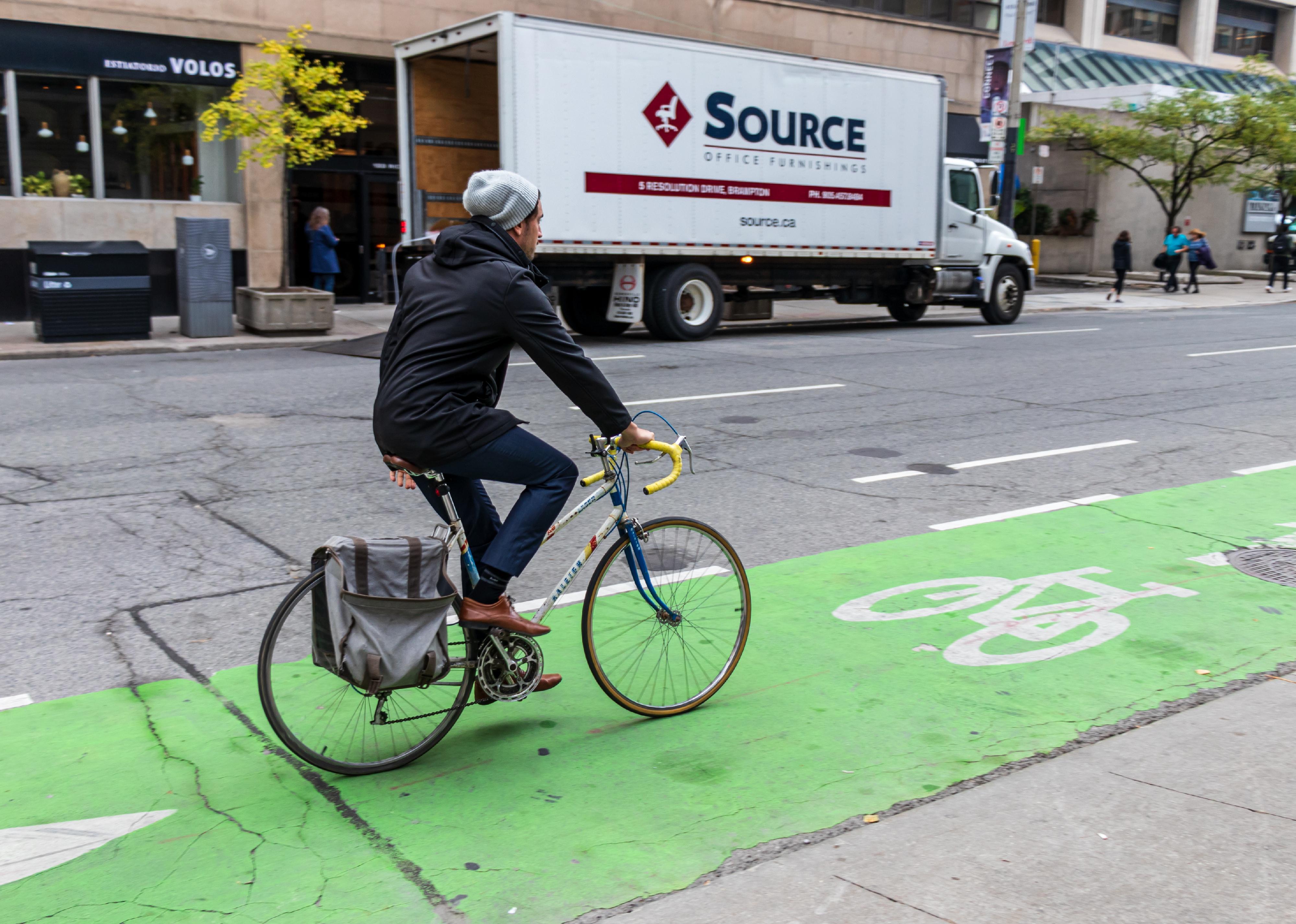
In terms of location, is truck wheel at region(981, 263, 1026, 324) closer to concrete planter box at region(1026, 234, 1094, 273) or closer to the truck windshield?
the truck windshield

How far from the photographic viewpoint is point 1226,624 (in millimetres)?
5289

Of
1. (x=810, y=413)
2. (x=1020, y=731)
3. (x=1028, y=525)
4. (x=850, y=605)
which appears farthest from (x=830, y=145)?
(x=1020, y=731)

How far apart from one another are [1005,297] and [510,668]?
1909cm

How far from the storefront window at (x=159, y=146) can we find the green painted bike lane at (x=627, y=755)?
17.2 m

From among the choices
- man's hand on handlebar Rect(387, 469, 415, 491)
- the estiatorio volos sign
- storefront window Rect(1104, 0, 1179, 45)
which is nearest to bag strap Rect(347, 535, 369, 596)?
man's hand on handlebar Rect(387, 469, 415, 491)

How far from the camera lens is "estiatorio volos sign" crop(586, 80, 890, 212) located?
16312 millimetres

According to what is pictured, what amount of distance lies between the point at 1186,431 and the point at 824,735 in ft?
24.1

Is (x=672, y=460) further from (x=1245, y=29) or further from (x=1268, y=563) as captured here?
(x=1245, y=29)

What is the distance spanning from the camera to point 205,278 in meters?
16.6

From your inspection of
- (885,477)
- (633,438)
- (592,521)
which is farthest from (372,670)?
(885,477)

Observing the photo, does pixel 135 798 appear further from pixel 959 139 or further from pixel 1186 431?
pixel 959 139

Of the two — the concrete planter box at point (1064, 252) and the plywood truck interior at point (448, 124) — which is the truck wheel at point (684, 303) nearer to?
the plywood truck interior at point (448, 124)

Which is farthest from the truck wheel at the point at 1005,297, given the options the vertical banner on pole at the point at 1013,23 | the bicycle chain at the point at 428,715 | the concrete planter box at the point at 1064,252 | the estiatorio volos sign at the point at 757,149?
the bicycle chain at the point at 428,715

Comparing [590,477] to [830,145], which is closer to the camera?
[590,477]
